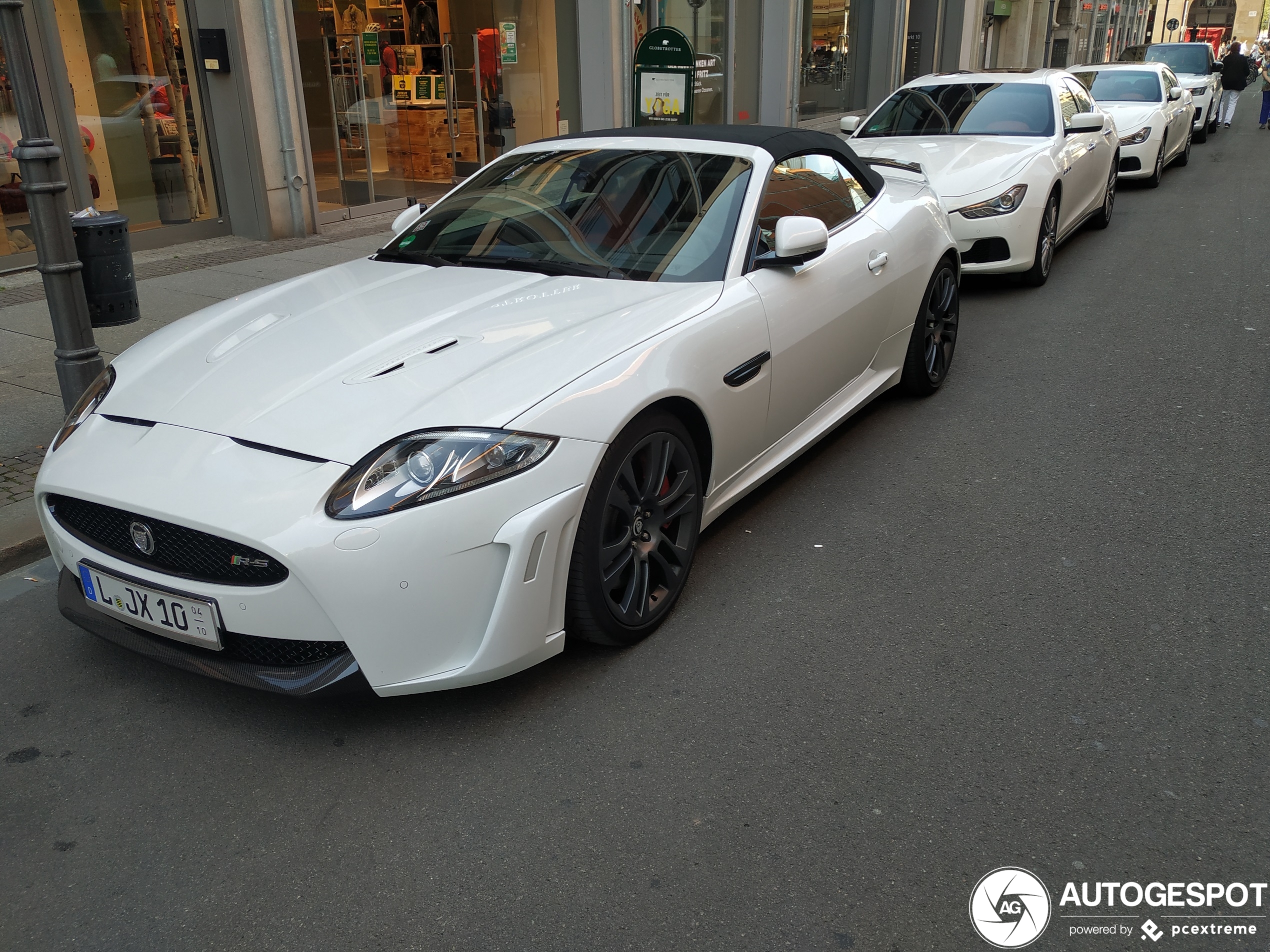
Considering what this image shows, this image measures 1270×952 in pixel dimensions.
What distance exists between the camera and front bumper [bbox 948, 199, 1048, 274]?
7922mm

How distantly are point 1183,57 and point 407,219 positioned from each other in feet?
69.8

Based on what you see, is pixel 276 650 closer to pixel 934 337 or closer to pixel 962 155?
pixel 934 337

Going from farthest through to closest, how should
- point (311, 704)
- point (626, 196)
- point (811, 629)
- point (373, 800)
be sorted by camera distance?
point (626, 196), point (811, 629), point (311, 704), point (373, 800)

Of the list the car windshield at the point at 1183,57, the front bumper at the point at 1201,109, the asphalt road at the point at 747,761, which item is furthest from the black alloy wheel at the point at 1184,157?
the asphalt road at the point at 747,761

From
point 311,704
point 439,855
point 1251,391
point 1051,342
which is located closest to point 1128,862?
point 439,855

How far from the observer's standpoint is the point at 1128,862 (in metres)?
2.56

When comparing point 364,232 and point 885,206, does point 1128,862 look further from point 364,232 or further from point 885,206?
point 364,232

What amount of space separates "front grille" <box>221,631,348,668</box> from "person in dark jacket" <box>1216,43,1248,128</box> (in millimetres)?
25916

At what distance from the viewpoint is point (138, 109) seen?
9742 millimetres

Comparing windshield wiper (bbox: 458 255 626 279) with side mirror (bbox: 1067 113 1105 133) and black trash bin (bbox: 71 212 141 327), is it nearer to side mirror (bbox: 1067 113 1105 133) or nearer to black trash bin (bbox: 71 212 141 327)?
black trash bin (bbox: 71 212 141 327)

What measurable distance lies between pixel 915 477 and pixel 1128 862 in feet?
8.27

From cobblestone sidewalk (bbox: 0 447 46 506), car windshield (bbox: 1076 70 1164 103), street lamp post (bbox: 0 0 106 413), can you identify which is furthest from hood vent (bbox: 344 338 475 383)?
car windshield (bbox: 1076 70 1164 103)

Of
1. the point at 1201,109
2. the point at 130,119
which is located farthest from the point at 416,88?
the point at 1201,109

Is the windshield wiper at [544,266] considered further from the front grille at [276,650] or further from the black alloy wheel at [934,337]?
the black alloy wheel at [934,337]
